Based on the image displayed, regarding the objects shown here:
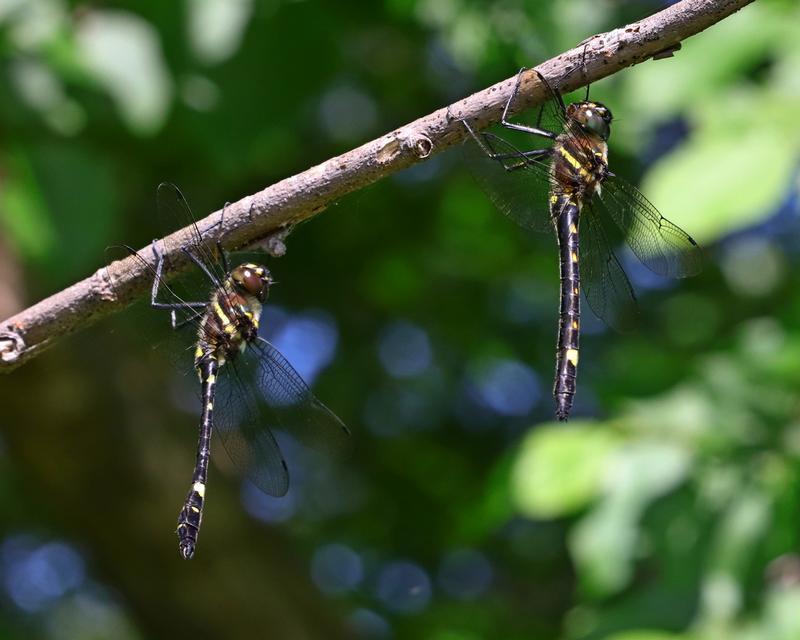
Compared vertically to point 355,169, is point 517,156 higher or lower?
higher

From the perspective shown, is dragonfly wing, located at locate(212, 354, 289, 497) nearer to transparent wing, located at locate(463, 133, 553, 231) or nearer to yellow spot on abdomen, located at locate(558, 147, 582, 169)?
transparent wing, located at locate(463, 133, 553, 231)

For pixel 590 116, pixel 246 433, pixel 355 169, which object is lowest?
pixel 355 169

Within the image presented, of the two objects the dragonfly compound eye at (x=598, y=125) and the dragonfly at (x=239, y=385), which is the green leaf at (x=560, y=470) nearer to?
the dragonfly at (x=239, y=385)

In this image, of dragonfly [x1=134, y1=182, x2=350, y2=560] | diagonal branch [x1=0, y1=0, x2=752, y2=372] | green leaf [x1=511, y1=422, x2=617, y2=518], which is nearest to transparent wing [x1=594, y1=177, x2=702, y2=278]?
green leaf [x1=511, y1=422, x2=617, y2=518]

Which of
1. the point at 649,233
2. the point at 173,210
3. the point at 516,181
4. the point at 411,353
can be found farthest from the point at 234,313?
the point at 411,353

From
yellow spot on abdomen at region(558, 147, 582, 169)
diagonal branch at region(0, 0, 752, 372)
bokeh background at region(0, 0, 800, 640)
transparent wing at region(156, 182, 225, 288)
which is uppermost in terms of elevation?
bokeh background at region(0, 0, 800, 640)

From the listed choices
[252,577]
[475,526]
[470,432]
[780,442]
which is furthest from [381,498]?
[780,442]

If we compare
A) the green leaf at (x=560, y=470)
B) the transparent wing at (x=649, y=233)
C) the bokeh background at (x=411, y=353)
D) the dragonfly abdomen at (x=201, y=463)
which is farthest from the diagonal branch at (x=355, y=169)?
the green leaf at (x=560, y=470)

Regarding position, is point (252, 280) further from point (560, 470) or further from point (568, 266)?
point (560, 470)
